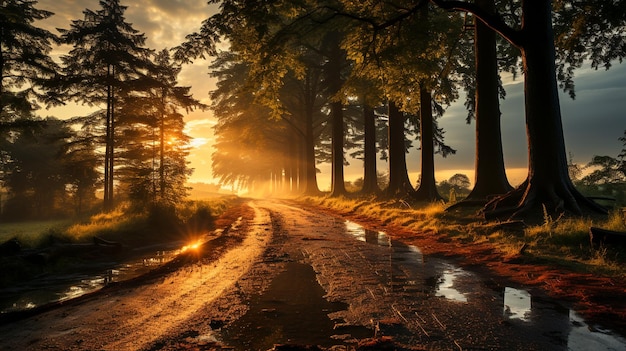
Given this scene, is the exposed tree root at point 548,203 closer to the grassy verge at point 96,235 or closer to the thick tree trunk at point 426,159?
the thick tree trunk at point 426,159

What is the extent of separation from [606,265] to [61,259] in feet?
33.0

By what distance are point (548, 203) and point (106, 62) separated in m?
22.9

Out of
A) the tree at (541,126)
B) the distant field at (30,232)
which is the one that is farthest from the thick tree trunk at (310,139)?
the tree at (541,126)

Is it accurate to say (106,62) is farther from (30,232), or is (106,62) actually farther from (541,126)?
(541,126)

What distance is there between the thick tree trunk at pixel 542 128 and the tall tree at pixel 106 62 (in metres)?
19.4

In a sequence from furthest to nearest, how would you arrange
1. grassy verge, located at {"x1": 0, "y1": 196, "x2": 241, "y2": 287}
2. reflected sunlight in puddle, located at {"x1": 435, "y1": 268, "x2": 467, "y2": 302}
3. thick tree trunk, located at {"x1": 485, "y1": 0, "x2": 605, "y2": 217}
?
1. thick tree trunk, located at {"x1": 485, "y1": 0, "x2": 605, "y2": 217}
2. grassy verge, located at {"x1": 0, "y1": 196, "x2": 241, "y2": 287}
3. reflected sunlight in puddle, located at {"x1": 435, "y1": 268, "x2": 467, "y2": 302}

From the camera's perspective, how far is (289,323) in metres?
3.75

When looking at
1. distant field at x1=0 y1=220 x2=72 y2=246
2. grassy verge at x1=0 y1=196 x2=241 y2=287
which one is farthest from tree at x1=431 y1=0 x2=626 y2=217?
distant field at x1=0 y1=220 x2=72 y2=246

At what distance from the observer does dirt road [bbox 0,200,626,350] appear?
329cm

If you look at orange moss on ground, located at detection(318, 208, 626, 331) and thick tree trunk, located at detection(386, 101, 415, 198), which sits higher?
thick tree trunk, located at detection(386, 101, 415, 198)

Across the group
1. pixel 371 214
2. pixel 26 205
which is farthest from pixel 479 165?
pixel 26 205

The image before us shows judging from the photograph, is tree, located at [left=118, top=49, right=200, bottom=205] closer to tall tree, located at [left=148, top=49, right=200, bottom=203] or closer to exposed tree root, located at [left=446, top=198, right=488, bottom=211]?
tall tree, located at [left=148, top=49, right=200, bottom=203]

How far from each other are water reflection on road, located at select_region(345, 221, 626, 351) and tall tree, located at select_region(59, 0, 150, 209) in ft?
65.7

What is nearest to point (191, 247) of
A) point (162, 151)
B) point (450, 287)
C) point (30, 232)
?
point (450, 287)
